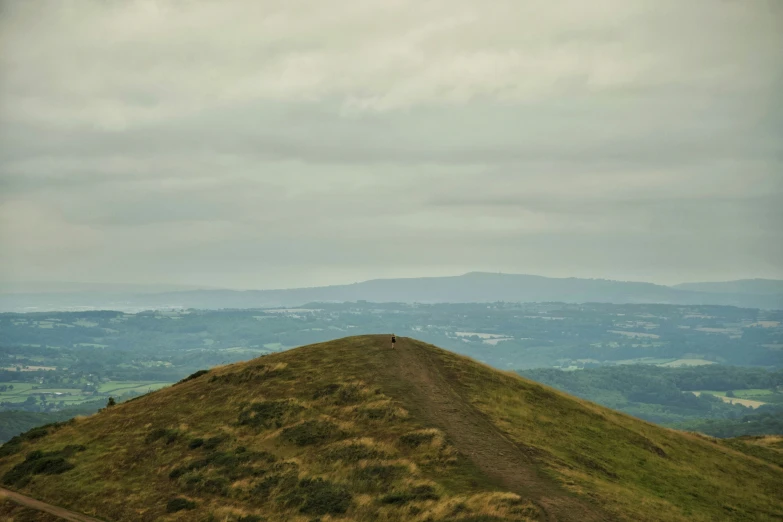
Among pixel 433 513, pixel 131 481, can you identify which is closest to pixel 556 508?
pixel 433 513

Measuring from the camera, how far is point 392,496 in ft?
154

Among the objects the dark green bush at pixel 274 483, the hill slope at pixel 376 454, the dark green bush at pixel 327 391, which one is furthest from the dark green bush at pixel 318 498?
the dark green bush at pixel 327 391

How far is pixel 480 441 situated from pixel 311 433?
1408 cm

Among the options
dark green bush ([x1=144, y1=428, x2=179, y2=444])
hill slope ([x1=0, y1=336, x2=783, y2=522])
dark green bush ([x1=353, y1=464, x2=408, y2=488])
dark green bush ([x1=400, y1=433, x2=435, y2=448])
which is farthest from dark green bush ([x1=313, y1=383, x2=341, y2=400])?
dark green bush ([x1=353, y1=464, x2=408, y2=488])

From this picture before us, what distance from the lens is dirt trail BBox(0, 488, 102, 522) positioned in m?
52.2

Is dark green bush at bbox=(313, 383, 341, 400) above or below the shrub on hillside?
above

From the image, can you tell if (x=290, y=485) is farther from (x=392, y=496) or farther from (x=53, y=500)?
→ (x=53, y=500)

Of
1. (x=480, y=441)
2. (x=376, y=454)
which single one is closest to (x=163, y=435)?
(x=376, y=454)

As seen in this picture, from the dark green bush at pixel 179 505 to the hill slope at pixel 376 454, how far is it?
0.35 ft

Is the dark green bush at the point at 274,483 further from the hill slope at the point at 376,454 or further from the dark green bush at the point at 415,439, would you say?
the dark green bush at the point at 415,439

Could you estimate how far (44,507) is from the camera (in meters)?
55.1

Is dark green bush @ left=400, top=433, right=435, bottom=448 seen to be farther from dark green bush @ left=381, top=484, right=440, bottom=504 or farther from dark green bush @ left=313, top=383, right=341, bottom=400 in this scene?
dark green bush @ left=313, top=383, right=341, bottom=400

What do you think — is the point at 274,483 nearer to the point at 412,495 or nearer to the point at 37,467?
the point at 412,495

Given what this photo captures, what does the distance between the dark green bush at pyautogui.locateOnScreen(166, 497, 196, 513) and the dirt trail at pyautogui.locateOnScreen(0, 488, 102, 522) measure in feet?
18.6
